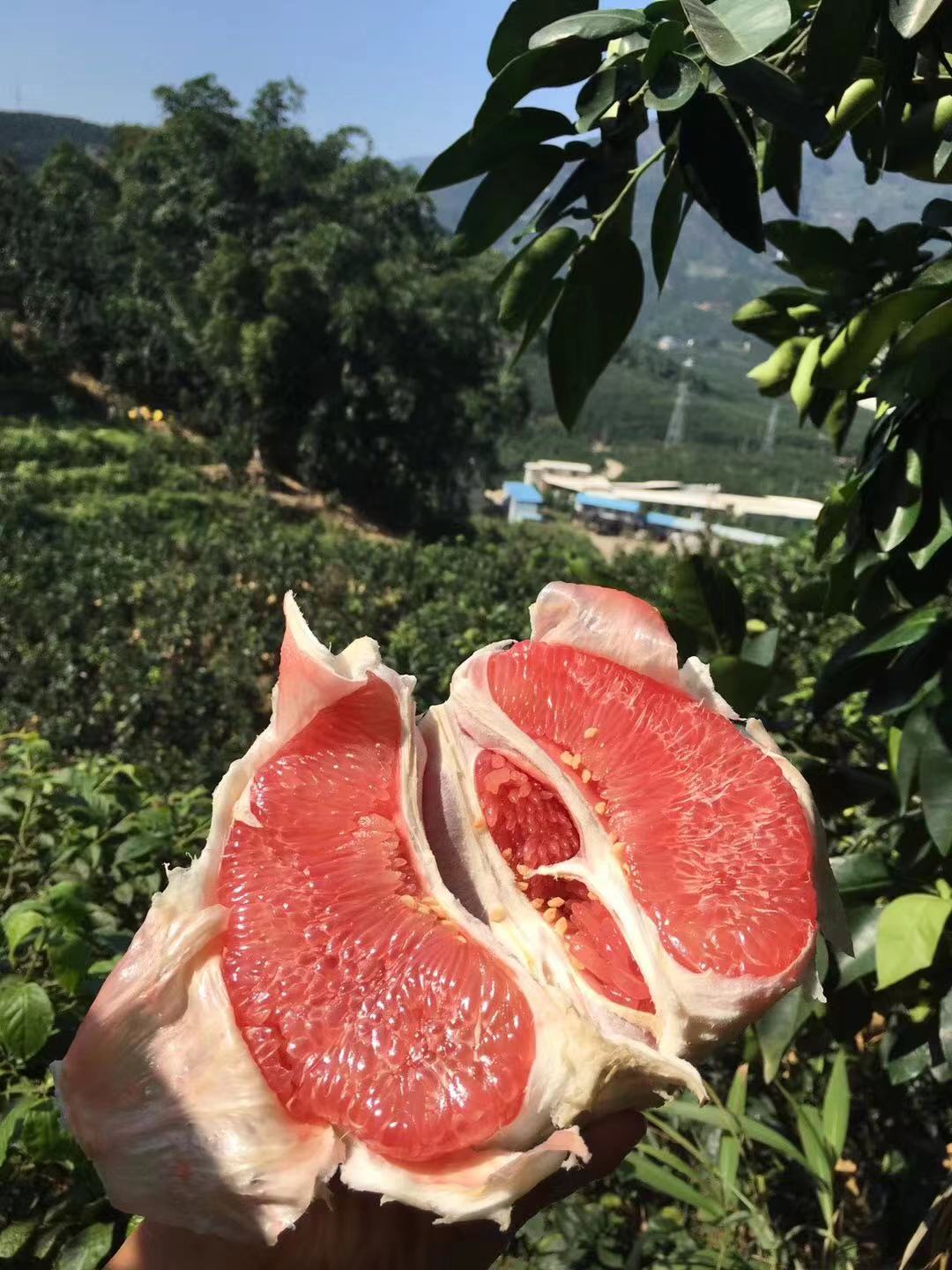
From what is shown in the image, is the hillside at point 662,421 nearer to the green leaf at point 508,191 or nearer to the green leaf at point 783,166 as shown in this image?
the green leaf at point 783,166

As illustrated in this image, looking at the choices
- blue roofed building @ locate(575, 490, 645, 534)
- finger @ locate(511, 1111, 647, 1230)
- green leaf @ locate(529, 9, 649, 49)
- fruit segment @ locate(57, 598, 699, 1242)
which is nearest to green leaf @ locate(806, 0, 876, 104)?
green leaf @ locate(529, 9, 649, 49)

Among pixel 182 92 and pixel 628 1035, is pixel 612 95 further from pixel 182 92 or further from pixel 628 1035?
pixel 182 92

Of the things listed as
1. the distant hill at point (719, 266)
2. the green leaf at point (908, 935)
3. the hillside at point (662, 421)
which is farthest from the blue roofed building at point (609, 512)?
the distant hill at point (719, 266)

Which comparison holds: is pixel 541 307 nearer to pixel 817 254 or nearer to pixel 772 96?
pixel 772 96

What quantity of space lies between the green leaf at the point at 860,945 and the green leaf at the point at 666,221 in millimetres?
842

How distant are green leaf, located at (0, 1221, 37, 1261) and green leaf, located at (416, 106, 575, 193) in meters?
1.29

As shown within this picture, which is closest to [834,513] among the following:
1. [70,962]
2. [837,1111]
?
[837,1111]

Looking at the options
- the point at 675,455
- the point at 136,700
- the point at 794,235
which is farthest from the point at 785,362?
the point at 675,455

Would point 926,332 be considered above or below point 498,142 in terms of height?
below

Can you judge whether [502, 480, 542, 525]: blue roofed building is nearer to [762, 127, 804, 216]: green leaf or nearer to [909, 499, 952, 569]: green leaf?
[762, 127, 804, 216]: green leaf

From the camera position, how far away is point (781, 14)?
25.5 inches

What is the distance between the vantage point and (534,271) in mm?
903

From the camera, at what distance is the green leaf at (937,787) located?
3.40 feet

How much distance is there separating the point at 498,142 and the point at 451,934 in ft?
2.25
